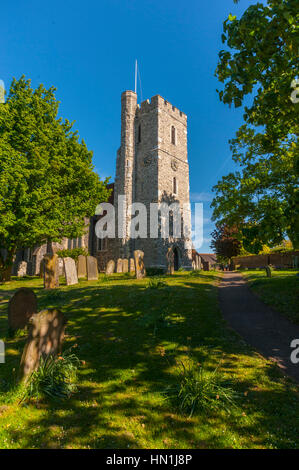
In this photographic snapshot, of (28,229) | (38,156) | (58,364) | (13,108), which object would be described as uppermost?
(13,108)

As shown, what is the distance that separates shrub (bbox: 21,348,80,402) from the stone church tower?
2046 centimetres

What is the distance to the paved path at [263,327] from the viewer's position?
4697mm

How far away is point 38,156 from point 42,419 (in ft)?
53.3

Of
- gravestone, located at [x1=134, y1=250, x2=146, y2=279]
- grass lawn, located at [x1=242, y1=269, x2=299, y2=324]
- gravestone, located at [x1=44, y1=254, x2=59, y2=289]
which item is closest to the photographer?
grass lawn, located at [x1=242, y1=269, x2=299, y2=324]

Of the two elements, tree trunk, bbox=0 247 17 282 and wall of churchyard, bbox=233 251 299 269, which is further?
wall of churchyard, bbox=233 251 299 269

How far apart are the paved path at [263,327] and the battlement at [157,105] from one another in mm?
24778

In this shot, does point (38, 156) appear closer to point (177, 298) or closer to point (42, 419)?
point (177, 298)

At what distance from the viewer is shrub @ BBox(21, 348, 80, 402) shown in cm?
355

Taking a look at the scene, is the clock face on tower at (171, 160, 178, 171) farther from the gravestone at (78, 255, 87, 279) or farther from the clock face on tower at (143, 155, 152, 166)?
the gravestone at (78, 255, 87, 279)

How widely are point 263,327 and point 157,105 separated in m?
26.7

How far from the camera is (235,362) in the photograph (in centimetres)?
430

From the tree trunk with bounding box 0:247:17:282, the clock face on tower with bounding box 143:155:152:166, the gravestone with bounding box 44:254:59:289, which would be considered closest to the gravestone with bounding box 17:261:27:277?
the tree trunk with bounding box 0:247:17:282

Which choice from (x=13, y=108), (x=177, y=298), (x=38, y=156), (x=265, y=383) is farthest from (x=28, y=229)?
(x=265, y=383)
